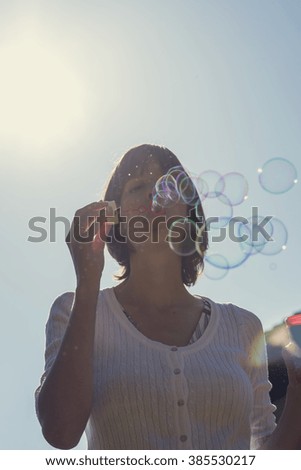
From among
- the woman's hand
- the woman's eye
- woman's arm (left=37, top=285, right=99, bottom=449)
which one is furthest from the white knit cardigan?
the woman's eye

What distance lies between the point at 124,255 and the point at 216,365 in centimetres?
75

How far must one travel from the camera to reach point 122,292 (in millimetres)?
2508

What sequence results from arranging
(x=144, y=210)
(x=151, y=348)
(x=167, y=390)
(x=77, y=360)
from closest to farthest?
(x=77, y=360)
(x=167, y=390)
(x=151, y=348)
(x=144, y=210)

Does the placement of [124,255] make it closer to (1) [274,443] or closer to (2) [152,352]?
(2) [152,352]

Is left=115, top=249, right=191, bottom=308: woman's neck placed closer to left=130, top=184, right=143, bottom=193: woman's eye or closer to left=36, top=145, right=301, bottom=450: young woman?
left=36, top=145, right=301, bottom=450: young woman

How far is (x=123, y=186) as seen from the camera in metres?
2.58

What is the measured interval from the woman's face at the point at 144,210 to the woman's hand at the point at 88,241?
0.40m

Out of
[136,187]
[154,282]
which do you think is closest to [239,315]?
[154,282]

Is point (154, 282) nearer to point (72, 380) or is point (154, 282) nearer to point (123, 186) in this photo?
point (123, 186)

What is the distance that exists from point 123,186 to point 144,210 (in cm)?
21

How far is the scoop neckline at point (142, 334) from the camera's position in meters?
2.23

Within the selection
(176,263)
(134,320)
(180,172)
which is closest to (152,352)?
(134,320)

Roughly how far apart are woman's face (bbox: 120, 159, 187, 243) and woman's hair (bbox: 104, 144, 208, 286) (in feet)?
0.13

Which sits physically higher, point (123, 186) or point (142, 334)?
point (123, 186)
